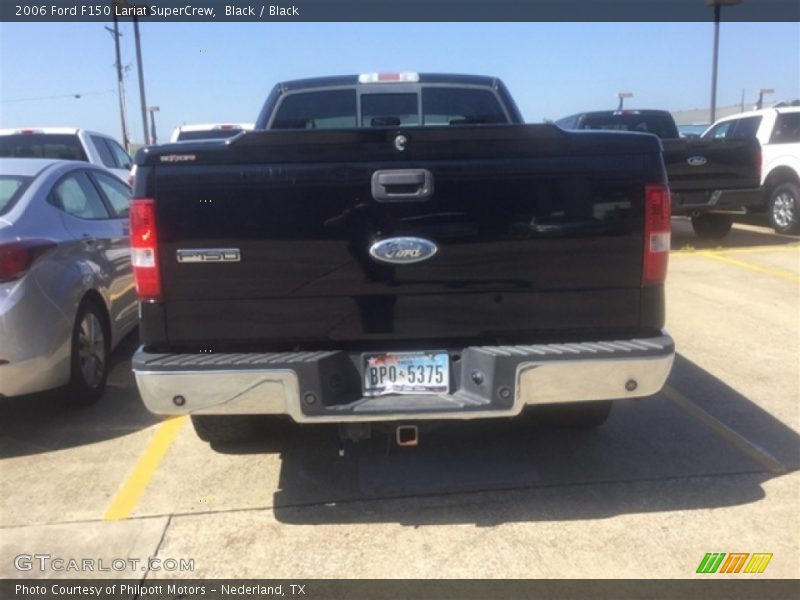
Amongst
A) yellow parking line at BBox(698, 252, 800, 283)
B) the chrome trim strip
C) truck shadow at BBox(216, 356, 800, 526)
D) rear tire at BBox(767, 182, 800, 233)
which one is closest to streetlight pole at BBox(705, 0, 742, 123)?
rear tire at BBox(767, 182, 800, 233)

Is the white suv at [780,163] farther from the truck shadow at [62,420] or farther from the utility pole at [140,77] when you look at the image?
the utility pole at [140,77]

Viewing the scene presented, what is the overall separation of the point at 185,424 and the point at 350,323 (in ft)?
6.90

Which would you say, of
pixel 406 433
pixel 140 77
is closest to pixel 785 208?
pixel 406 433

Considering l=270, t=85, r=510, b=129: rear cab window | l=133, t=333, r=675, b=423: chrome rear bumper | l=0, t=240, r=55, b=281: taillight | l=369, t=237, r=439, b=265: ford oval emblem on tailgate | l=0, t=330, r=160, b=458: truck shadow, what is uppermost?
l=270, t=85, r=510, b=129: rear cab window

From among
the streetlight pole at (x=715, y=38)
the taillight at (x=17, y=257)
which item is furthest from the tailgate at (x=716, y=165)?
the streetlight pole at (x=715, y=38)

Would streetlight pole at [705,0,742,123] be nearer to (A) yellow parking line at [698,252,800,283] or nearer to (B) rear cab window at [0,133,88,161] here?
(A) yellow parking line at [698,252,800,283]

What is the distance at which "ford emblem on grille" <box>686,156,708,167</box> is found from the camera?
10609 millimetres

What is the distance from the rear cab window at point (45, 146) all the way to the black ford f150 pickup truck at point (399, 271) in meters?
7.68

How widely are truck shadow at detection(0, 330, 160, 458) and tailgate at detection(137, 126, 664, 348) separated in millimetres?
1826

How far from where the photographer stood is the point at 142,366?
321 centimetres

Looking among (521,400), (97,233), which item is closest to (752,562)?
(521,400)

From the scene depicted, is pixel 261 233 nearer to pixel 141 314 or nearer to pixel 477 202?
pixel 141 314

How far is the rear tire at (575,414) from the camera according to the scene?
13.9ft

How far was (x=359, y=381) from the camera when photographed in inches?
130
